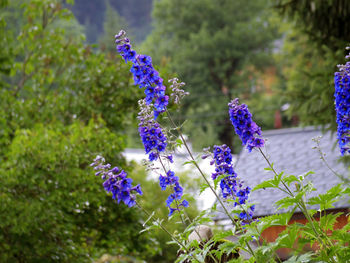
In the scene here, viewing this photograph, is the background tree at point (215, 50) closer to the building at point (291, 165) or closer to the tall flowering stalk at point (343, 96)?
the building at point (291, 165)

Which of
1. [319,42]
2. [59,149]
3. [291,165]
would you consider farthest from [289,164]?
[59,149]

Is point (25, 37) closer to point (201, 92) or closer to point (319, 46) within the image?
point (319, 46)

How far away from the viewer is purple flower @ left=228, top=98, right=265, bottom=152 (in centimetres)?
204


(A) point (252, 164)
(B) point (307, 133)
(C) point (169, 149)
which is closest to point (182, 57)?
(B) point (307, 133)


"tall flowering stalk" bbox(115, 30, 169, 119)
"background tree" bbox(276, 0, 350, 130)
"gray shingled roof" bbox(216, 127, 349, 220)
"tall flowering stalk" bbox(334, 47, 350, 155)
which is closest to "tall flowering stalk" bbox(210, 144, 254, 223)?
"tall flowering stalk" bbox(115, 30, 169, 119)

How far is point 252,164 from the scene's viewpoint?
782 cm

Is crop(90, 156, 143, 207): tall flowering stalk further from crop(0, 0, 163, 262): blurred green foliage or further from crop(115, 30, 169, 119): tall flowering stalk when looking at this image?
crop(0, 0, 163, 262): blurred green foliage

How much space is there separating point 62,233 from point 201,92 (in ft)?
66.2

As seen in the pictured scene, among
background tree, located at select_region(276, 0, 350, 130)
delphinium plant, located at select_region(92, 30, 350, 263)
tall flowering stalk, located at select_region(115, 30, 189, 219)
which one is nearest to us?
delphinium plant, located at select_region(92, 30, 350, 263)

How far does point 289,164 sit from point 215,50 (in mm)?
17808

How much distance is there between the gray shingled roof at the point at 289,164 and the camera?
642cm

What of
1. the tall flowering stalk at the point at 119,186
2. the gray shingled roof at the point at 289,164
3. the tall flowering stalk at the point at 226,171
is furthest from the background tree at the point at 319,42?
the tall flowering stalk at the point at 119,186

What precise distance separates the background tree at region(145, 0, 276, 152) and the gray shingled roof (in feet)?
47.9

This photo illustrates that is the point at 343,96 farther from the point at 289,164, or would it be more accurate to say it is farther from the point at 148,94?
the point at 289,164
